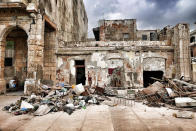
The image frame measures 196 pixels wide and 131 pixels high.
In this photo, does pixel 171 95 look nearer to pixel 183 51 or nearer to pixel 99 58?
pixel 183 51

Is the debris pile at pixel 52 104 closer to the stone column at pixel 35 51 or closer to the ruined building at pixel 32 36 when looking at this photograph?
the stone column at pixel 35 51

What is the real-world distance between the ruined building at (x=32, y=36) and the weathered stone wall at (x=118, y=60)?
1309 millimetres

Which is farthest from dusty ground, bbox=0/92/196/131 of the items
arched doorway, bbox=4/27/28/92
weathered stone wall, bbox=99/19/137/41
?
weathered stone wall, bbox=99/19/137/41

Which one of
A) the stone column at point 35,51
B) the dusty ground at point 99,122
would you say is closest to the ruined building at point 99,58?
the stone column at point 35,51

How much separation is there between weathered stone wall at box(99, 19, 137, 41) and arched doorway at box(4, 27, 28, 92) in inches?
516

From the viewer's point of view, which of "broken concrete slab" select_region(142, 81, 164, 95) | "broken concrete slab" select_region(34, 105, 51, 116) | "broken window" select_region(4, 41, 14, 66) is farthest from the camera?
A: "broken window" select_region(4, 41, 14, 66)

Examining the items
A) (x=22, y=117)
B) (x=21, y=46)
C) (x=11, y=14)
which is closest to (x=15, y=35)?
(x=21, y=46)

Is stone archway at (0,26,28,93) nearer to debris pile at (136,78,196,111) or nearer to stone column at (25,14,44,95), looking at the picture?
stone column at (25,14,44,95)

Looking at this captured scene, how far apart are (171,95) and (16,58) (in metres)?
12.8

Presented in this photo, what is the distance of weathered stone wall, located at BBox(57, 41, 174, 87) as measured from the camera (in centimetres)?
1179

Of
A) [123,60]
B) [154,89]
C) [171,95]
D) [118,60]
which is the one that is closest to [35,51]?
[118,60]

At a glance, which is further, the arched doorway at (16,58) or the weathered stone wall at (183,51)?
the arched doorway at (16,58)

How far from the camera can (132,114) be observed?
4914mm

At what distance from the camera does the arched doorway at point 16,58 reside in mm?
12000
